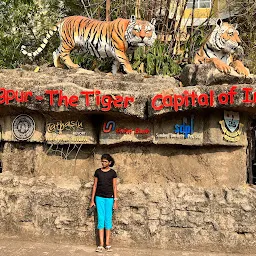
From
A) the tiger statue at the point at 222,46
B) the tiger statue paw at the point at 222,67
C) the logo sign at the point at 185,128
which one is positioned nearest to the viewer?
the logo sign at the point at 185,128

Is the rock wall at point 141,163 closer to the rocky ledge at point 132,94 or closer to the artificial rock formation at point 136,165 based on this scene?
the artificial rock formation at point 136,165

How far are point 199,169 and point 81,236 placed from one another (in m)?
2.30

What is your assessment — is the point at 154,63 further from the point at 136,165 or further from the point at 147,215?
the point at 147,215

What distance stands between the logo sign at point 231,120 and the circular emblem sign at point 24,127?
341cm

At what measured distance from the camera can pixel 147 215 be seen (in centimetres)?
582

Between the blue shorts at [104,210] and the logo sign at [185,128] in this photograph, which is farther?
the logo sign at [185,128]

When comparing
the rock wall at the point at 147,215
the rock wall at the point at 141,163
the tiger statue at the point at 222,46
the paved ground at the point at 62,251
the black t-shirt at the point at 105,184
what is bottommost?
the paved ground at the point at 62,251

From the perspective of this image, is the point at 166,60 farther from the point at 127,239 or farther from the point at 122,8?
the point at 127,239

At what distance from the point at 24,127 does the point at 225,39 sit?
13.6ft

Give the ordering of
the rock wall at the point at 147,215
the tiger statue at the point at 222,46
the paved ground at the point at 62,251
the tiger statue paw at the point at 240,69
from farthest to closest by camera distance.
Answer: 1. the tiger statue at the point at 222,46
2. the tiger statue paw at the point at 240,69
3. the rock wall at the point at 147,215
4. the paved ground at the point at 62,251

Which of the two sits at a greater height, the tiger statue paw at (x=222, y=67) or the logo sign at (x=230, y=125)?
the tiger statue paw at (x=222, y=67)

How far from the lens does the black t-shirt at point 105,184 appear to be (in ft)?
17.9

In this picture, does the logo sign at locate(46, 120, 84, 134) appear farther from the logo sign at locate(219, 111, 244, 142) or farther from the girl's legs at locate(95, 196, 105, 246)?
the logo sign at locate(219, 111, 244, 142)

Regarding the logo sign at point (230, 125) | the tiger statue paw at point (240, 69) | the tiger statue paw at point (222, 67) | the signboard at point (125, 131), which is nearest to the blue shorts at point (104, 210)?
the signboard at point (125, 131)
